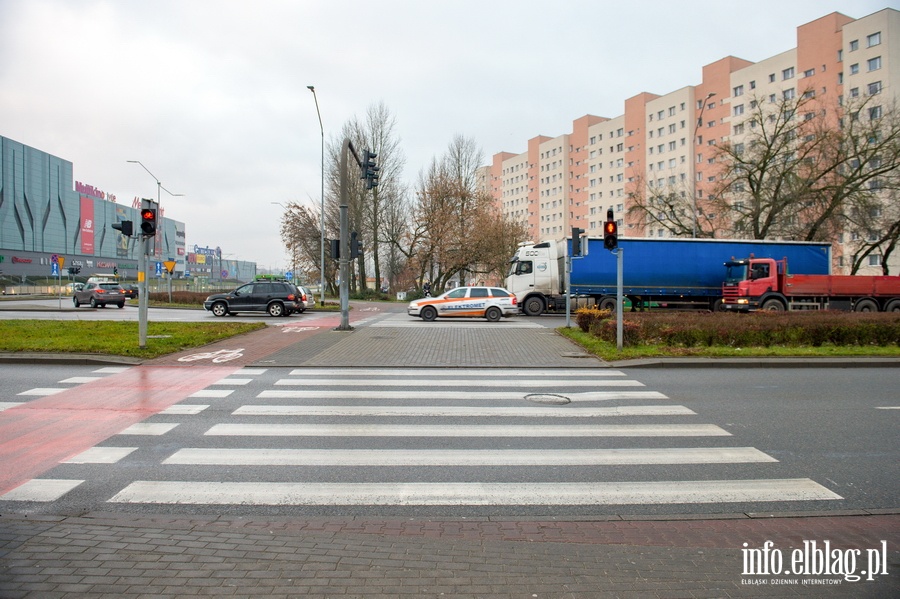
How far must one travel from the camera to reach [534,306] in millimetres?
29578

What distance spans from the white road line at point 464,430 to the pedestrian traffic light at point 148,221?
826 centimetres

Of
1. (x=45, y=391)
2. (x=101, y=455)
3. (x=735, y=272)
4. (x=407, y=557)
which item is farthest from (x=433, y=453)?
(x=735, y=272)

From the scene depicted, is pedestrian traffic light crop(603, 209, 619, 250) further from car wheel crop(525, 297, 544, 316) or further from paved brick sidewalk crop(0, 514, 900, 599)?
car wheel crop(525, 297, 544, 316)

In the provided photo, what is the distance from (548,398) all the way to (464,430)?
233cm

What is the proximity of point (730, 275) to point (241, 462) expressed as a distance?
2733 centimetres

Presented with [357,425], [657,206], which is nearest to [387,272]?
[657,206]

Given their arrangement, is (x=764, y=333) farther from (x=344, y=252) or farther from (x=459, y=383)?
(x=344, y=252)

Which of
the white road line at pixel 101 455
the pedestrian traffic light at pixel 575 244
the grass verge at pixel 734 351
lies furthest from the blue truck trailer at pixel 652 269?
the white road line at pixel 101 455

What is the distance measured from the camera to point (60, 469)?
542 centimetres

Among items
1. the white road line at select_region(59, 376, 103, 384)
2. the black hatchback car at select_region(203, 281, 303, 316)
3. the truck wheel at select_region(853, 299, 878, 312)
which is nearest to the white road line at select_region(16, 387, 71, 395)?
the white road line at select_region(59, 376, 103, 384)

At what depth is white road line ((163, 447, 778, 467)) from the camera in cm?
570

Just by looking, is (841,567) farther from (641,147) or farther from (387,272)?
(641,147)

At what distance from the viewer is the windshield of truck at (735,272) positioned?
26.6 meters

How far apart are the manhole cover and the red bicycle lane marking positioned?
17.7ft
